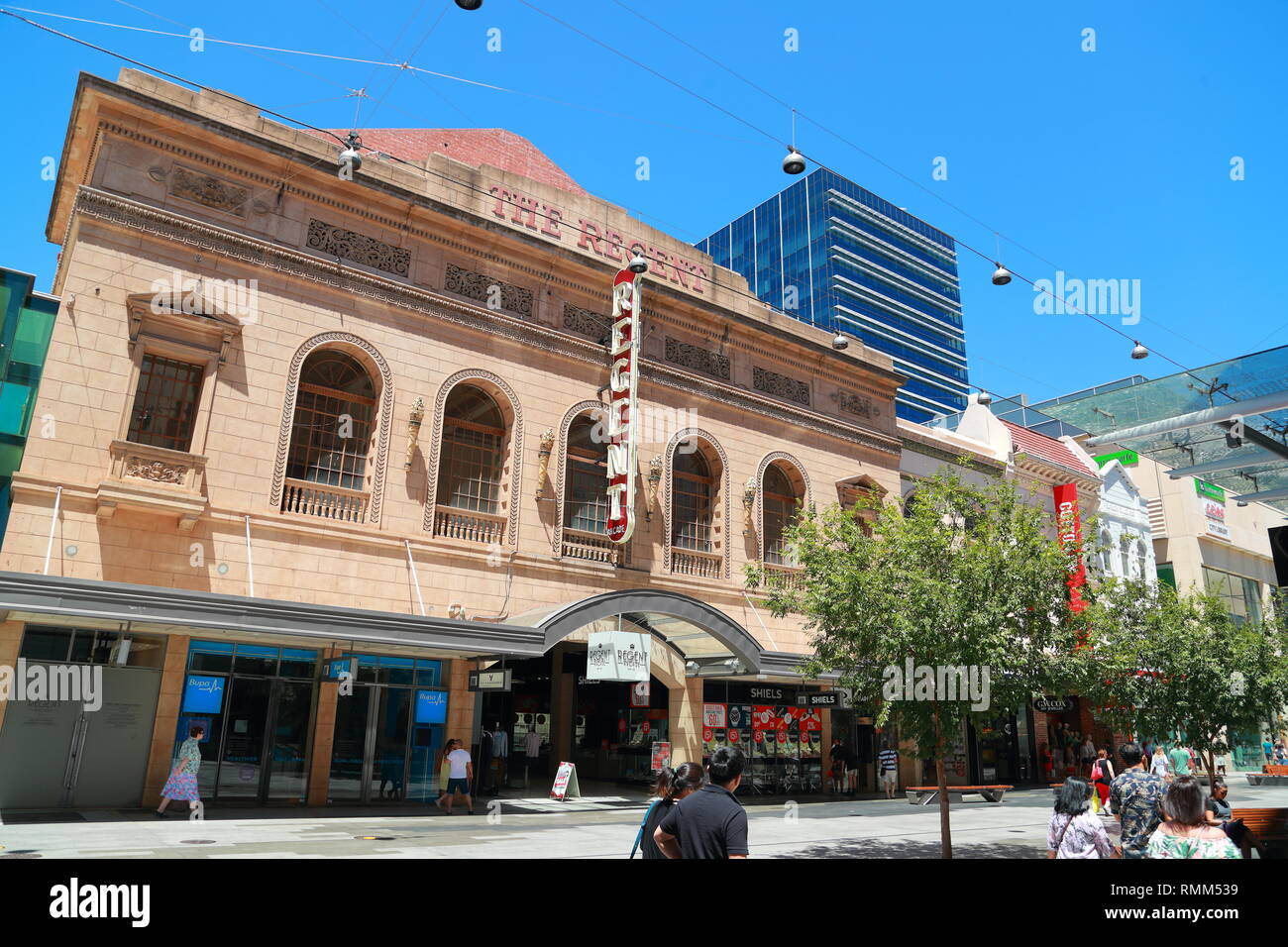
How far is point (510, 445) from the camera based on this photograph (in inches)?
827

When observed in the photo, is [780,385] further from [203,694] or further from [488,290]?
[203,694]

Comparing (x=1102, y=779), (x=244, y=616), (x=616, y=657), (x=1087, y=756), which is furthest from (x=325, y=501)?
(x=1087, y=756)

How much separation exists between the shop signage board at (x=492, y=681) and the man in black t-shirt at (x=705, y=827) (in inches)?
483

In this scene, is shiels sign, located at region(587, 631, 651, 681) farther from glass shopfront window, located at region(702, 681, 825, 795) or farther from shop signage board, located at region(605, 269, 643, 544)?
glass shopfront window, located at region(702, 681, 825, 795)

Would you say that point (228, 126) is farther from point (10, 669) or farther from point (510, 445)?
point (10, 669)

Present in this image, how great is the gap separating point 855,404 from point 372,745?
18.3 metres

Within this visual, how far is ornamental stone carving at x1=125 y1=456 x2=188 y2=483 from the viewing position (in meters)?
15.9

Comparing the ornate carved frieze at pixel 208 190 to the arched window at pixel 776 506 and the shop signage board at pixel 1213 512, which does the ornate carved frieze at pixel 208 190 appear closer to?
the arched window at pixel 776 506

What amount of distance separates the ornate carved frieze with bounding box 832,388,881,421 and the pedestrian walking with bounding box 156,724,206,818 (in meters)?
20.5

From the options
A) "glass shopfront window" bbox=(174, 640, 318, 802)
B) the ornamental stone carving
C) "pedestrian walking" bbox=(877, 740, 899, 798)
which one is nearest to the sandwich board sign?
"glass shopfront window" bbox=(174, 640, 318, 802)

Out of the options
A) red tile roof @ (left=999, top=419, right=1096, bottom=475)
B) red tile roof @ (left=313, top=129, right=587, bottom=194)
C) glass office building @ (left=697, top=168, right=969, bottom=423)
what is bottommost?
red tile roof @ (left=999, top=419, right=1096, bottom=475)

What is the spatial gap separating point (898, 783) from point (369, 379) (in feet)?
65.8

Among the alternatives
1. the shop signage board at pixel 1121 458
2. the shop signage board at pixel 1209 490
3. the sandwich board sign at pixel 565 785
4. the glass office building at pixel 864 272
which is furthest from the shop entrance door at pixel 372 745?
the glass office building at pixel 864 272

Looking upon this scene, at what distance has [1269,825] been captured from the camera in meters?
11.4
